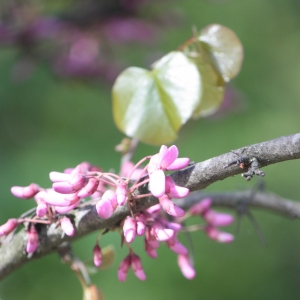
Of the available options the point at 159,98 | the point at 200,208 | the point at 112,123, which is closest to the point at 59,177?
the point at 159,98

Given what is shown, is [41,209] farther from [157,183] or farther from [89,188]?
[157,183]

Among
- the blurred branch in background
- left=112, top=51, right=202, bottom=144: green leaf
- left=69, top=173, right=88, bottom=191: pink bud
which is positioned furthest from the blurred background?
left=69, top=173, right=88, bottom=191: pink bud

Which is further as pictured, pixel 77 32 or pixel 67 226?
pixel 77 32

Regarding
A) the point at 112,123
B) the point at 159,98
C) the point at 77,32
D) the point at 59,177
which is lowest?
the point at 59,177

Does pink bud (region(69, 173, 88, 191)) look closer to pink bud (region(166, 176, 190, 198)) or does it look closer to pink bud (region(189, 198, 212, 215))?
pink bud (region(166, 176, 190, 198))

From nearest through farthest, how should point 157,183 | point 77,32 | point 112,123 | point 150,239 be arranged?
1. point 157,183
2. point 150,239
3. point 77,32
4. point 112,123

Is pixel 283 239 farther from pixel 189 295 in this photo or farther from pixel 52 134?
pixel 52 134
